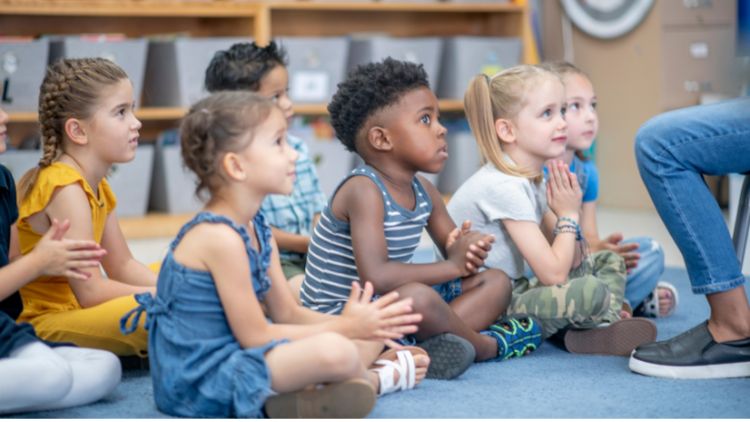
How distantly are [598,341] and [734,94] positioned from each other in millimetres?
Result: 500

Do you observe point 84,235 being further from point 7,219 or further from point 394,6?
point 394,6

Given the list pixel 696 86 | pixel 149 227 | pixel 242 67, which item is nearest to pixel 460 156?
pixel 696 86

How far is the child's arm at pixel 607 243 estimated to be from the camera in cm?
217

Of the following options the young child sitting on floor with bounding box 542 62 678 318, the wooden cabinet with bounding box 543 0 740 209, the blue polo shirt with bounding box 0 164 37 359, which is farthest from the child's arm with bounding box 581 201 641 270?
the wooden cabinet with bounding box 543 0 740 209

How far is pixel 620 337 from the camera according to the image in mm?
1891

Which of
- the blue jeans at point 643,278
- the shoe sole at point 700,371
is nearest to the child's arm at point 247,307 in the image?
the shoe sole at point 700,371

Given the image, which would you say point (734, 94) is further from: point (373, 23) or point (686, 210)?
point (373, 23)

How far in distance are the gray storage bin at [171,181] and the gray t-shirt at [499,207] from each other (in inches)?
73.7

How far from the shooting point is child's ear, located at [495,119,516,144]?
2029 millimetres

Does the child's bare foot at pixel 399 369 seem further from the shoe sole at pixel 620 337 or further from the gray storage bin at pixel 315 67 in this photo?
the gray storage bin at pixel 315 67

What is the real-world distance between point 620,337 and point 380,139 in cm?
55

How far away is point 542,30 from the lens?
4.54 meters

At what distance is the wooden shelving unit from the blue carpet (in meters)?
2.04

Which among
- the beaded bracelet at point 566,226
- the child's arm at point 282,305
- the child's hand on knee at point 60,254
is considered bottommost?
the child's arm at point 282,305
